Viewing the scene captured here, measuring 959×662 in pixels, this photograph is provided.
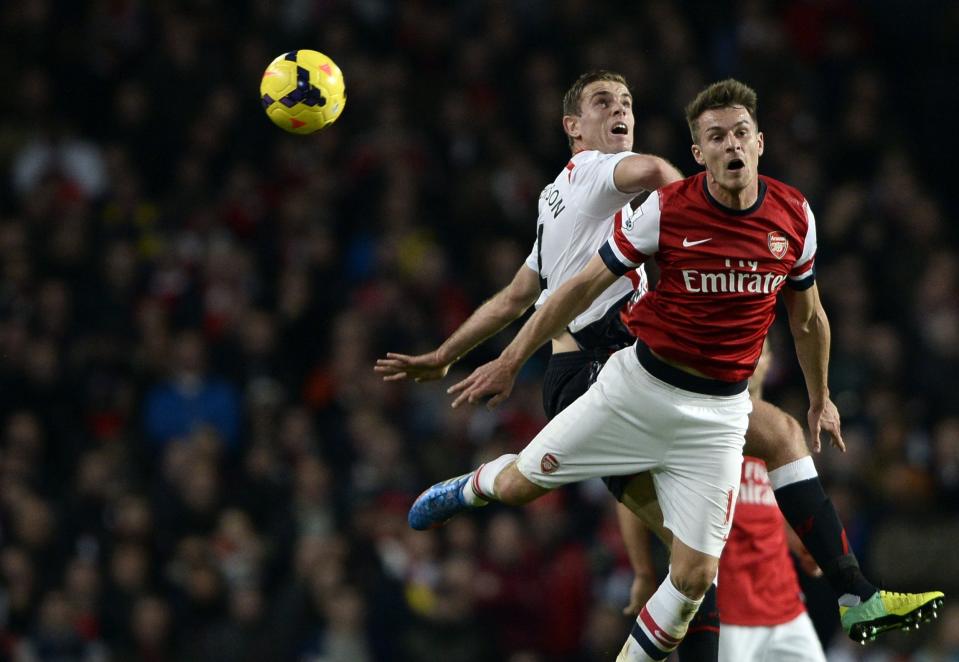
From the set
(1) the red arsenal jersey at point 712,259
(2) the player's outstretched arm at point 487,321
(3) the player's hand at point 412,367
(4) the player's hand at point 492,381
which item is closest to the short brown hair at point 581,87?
(2) the player's outstretched arm at point 487,321

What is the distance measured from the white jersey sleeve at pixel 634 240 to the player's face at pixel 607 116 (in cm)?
75

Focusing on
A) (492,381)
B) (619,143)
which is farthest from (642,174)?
(492,381)

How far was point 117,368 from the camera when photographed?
450 inches

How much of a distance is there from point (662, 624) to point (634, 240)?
1.48 m

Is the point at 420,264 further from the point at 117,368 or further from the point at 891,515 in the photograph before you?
the point at 891,515

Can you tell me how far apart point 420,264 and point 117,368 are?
239cm

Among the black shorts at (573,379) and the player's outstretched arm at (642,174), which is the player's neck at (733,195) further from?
the black shorts at (573,379)

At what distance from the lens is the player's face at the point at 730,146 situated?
554 centimetres

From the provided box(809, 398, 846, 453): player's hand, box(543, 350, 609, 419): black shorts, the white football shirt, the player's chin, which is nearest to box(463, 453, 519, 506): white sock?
box(543, 350, 609, 419): black shorts

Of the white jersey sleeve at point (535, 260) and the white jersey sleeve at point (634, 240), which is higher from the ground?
the white jersey sleeve at point (634, 240)

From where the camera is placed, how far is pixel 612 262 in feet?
18.6

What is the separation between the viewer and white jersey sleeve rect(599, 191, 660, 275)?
5.62 metres

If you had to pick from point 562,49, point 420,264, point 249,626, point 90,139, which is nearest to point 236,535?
point 249,626

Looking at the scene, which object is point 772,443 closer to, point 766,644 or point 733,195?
point 766,644
